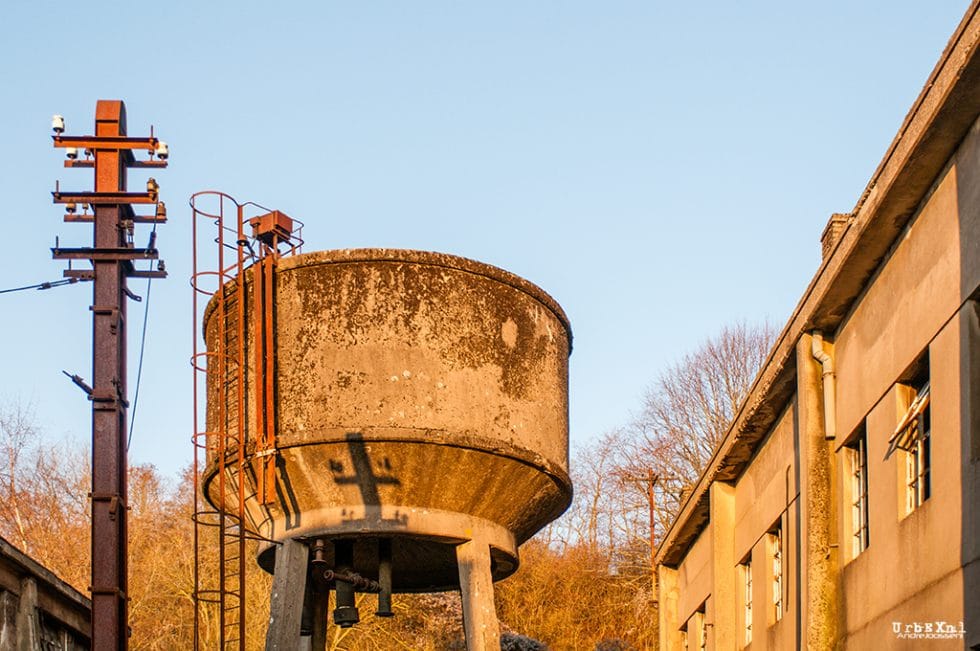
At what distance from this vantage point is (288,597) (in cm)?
1706

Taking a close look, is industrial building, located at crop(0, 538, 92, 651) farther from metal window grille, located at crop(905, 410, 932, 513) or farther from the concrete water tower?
metal window grille, located at crop(905, 410, 932, 513)

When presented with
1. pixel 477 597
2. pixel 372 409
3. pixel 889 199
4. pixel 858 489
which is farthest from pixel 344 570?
pixel 889 199

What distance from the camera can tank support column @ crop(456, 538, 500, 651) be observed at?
17.2 metres

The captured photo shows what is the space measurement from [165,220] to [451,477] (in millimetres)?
5031

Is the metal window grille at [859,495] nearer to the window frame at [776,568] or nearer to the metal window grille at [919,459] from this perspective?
the metal window grille at [919,459]

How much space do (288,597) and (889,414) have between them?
7.51 meters

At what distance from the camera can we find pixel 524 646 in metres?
36.4

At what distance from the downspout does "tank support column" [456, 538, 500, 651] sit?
15.2 feet

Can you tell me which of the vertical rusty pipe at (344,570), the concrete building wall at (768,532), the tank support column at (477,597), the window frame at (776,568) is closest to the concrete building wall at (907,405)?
the concrete building wall at (768,532)

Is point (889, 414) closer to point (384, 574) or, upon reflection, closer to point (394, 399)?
point (394, 399)

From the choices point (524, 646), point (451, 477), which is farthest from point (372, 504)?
point (524, 646)

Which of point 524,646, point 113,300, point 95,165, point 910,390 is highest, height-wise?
point 95,165

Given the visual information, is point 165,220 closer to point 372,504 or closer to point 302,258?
point 302,258

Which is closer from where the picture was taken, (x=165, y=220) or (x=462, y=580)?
(x=165, y=220)
